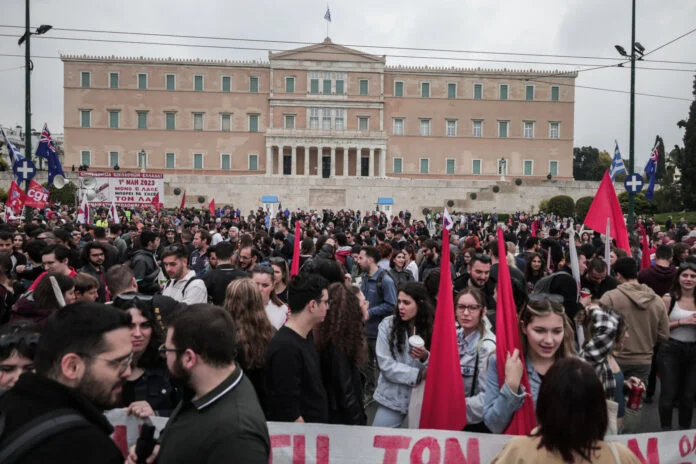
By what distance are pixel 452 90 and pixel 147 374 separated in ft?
188

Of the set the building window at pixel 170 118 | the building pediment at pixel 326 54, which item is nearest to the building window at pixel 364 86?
the building pediment at pixel 326 54

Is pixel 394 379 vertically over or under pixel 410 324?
under

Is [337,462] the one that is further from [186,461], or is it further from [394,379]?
[186,461]

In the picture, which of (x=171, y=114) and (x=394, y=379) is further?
(x=171, y=114)

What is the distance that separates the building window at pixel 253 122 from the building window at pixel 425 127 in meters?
14.8

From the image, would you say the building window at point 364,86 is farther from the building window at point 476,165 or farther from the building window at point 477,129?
the building window at point 476,165

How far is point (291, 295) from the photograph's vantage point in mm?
3309

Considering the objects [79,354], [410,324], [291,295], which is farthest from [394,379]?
[79,354]

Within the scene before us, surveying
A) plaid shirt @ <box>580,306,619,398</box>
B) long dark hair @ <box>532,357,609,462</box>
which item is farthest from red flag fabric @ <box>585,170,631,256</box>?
long dark hair @ <box>532,357,609,462</box>

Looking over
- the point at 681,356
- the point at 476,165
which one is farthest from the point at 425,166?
the point at 681,356

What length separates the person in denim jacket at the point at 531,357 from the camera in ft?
9.78

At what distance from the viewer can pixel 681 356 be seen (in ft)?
17.1

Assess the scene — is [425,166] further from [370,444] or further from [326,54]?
[370,444]

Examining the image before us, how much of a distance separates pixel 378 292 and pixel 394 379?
261 cm
